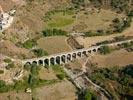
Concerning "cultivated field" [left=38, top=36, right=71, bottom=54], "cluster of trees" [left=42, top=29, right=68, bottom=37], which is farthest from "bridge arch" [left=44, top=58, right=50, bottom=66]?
"cluster of trees" [left=42, top=29, right=68, bottom=37]

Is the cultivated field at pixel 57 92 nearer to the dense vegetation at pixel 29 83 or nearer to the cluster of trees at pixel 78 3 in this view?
the dense vegetation at pixel 29 83

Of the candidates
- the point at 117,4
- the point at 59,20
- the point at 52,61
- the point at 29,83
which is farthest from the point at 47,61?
the point at 117,4

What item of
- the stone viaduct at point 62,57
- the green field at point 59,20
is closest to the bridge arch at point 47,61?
the stone viaduct at point 62,57

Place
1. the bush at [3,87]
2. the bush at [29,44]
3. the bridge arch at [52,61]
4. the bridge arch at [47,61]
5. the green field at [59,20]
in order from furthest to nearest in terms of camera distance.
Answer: the green field at [59,20]
the bush at [29,44]
the bridge arch at [52,61]
the bridge arch at [47,61]
the bush at [3,87]

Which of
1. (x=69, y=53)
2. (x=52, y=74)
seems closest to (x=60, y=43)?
(x=69, y=53)

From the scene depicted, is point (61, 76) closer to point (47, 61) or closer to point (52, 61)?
point (47, 61)

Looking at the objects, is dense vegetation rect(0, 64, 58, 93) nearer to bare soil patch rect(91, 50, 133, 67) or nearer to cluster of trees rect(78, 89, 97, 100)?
cluster of trees rect(78, 89, 97, 100)
